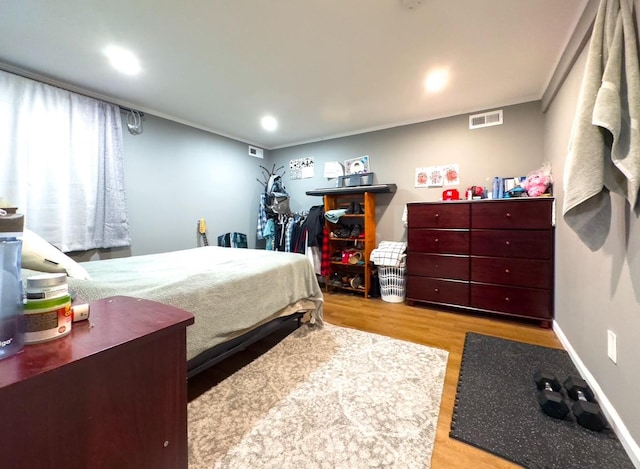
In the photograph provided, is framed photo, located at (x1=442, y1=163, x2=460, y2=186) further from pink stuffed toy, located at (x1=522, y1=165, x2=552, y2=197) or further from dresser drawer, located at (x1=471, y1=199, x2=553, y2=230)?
pink stuffed toy, located at (x1=522, y1=165, x2=552, y2=197)

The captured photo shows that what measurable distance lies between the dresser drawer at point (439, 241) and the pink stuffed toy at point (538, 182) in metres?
0.68

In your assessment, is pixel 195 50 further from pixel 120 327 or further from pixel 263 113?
pixel 120 327

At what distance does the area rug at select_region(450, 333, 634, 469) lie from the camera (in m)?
1.17

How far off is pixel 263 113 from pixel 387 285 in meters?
2.55

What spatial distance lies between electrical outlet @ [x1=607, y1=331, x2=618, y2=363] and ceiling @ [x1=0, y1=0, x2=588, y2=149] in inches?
74.2

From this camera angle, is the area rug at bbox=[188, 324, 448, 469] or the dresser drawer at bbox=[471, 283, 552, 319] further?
the dresser drawer at bbox=[471, 283, 552, 319]

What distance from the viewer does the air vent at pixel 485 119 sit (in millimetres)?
2979

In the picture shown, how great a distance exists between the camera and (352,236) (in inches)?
142

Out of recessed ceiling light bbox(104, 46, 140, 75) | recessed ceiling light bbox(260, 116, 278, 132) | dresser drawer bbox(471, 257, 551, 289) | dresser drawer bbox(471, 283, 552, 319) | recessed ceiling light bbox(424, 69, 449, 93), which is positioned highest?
recessed ceiling light bbox(260, 116, 278, 132)

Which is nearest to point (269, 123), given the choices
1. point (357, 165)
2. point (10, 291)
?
point (357, 165)

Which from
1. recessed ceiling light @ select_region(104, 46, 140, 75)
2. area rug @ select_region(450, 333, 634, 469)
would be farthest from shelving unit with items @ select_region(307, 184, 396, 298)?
recessed ceiling light @ select_region(104, 46, 140, 75)

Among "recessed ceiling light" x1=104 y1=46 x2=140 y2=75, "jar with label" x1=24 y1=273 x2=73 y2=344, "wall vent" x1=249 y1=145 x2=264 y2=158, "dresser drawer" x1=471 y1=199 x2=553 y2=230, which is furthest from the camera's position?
"wall vent" x1=249 y1=145 x2=264 y2=158

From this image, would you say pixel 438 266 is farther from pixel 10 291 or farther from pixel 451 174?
pixel 10 291

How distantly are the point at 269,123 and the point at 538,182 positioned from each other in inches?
120
